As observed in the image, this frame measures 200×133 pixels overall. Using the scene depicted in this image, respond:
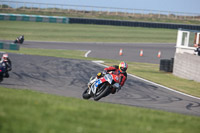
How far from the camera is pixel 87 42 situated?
44.1 metres

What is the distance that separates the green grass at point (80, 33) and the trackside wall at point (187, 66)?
80.4ft

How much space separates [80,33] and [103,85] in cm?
3939

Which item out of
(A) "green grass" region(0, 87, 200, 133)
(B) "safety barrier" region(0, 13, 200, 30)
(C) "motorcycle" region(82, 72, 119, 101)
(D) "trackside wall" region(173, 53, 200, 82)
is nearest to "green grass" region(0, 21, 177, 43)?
(B) "safety barrier" region(0, 13, 200, 30)

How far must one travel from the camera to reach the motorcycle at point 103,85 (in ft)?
35.8

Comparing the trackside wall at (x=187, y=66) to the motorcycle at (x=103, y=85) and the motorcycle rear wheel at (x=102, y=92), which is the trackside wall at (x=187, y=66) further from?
the motorcycle rear wheel at (x=102, y=92)

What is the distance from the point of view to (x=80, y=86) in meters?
14.9

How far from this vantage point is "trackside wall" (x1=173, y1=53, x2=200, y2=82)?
19094mm

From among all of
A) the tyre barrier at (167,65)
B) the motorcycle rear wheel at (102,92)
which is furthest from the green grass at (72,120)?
the tyre barrier at (167,65)

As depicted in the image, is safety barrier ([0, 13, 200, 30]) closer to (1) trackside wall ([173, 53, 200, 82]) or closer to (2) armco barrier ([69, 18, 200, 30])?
(2) armco barrier ([69, 18, 200, 30])

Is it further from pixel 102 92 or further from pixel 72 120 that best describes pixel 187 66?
pixel 72 120

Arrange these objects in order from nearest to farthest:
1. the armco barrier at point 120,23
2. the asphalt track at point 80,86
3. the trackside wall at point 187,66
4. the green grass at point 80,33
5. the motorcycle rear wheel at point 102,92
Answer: the motorcycle rear wheel at point 102,92 → the asphalt track at point 80,86 → the trackside wall at point 187,66 → the green grass at point 80,33 → the armco barrier at point 120,23

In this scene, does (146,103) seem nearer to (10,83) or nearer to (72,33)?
(10,83)

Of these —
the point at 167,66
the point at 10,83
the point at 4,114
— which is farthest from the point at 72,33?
the point at 4,114

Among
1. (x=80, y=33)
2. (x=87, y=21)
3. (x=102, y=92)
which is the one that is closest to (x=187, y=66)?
(x=102, y=92)
